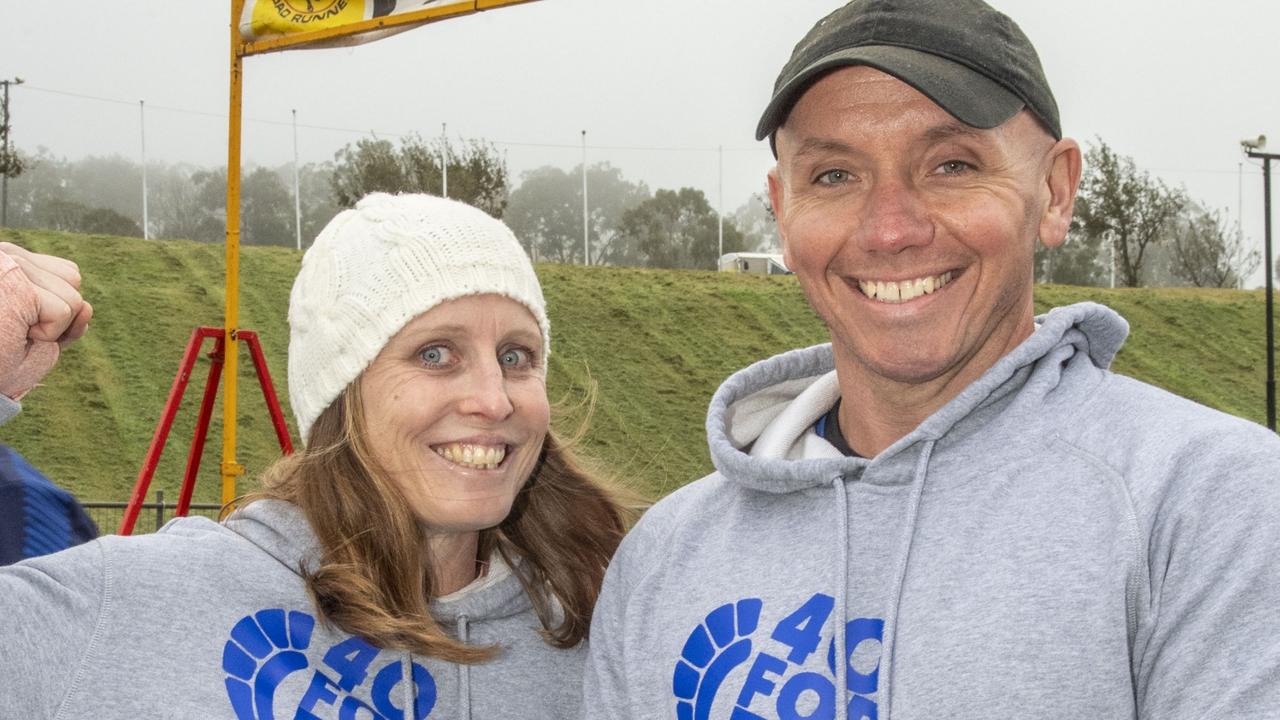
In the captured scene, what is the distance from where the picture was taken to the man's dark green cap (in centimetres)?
223

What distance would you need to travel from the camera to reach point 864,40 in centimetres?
235

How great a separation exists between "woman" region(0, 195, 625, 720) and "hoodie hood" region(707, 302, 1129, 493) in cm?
48

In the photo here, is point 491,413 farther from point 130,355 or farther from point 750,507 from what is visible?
point 130,355

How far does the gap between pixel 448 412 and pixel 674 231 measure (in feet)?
203

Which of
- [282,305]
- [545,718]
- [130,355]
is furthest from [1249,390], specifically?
[545,718]

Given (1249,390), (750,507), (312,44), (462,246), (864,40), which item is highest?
(312,44)

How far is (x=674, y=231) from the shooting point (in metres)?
64.4

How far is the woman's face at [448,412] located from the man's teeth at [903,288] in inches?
32.2

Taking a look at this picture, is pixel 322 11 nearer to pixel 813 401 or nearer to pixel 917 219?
pixel 813 401

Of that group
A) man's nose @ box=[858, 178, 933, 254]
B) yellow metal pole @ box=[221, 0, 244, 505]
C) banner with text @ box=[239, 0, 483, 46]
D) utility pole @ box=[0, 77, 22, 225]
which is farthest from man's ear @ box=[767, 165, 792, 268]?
utility pole @ box=[0, 77, 22, 225]

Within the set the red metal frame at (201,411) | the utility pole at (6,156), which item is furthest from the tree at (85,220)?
the red metal frame at (201,411)

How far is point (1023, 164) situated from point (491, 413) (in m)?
1.22

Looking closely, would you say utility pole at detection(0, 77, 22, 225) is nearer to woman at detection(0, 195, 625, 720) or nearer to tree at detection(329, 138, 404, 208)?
tree at detection(329, 138, 404, 208)

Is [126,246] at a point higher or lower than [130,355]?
higher
